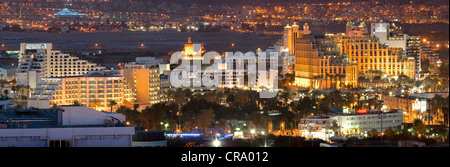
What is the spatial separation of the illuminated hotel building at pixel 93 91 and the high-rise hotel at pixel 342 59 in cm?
888

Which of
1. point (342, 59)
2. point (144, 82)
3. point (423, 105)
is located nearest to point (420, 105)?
point (423, 105)

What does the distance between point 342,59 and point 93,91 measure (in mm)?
12159

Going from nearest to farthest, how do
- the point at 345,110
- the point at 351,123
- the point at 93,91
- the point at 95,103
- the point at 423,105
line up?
the point at 351,123, the point at 345,110, the point at 423,105, the point at 95,103, the point at 93,91

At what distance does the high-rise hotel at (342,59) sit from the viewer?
43.4 metres

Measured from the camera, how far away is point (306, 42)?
4641 centimetres

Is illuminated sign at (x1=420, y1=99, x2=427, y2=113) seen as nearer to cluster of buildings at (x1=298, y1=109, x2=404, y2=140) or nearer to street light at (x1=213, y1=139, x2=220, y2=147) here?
cluster of buildings at (x1=298, y1=109, x2=404, y2=140)

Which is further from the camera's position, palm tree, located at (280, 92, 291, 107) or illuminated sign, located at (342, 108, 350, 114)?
palm tree, located at (280, 92, 291, 107)

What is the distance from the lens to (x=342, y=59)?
4475 cm

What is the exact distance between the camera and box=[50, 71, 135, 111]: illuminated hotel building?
3553 cm

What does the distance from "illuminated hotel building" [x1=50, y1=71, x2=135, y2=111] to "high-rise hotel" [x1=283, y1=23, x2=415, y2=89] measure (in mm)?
8877

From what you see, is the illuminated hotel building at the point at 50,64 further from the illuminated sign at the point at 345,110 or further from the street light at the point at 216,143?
the street light at the point at 216,143

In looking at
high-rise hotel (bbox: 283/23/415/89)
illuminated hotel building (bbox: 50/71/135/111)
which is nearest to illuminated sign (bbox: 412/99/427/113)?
illuminated hotel building (bbox: 50/71/135/111)

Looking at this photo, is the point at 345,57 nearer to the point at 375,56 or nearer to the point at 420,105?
the point at 375,56

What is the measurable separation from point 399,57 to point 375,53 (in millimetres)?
1017
